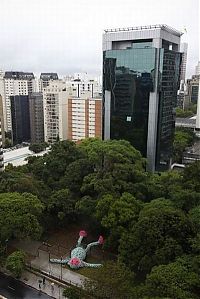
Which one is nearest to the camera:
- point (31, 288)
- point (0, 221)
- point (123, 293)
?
point (123, 293)

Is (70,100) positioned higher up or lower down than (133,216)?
higher up

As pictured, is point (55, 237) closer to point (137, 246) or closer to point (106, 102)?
point (137, 246)

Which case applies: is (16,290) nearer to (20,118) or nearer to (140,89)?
(140,89)

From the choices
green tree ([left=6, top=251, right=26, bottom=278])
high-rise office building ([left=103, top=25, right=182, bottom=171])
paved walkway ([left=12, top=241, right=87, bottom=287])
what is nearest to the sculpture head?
paved walkway ([left=12, top=241, right=87, bottom=287])

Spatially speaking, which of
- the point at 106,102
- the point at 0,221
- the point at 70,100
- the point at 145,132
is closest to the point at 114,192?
the point at 0,221

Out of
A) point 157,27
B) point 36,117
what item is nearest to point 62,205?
point 157,27

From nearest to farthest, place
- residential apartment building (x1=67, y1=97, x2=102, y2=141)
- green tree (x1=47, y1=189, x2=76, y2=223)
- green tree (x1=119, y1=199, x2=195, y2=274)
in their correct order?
green tree (x1=119, y1=199, x2=195, y2=274)
green tree (x1=47, y1=189, x2=76, y2=223)
residential apartment building (x1=67, y1=97, x2=102, y2=141)

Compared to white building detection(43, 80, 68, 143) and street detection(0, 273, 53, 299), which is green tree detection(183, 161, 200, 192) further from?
white building detection(43, 80, 68, 143)
